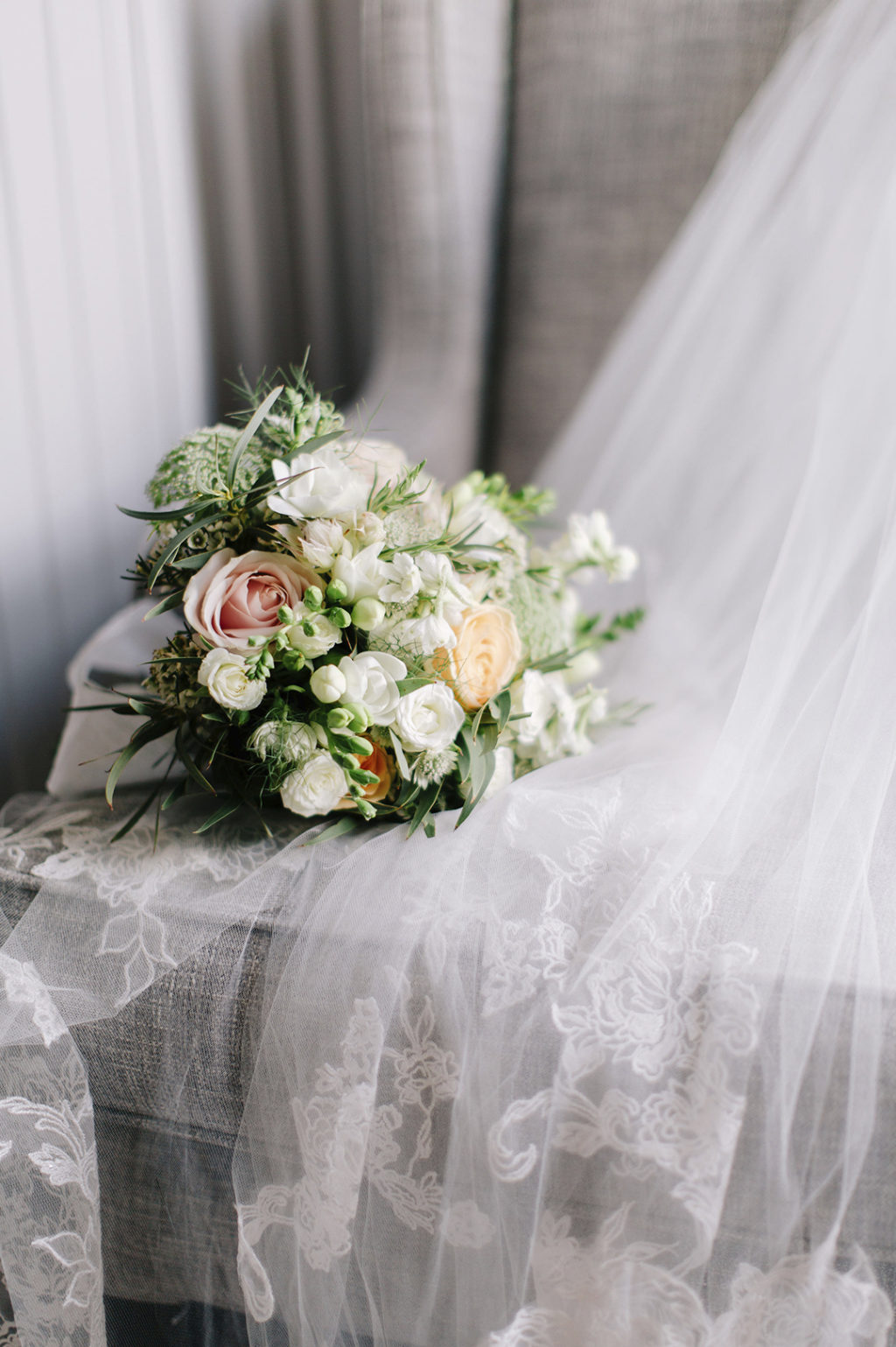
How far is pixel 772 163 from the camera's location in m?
0.91

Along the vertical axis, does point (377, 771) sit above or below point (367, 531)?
below

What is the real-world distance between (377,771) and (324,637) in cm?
12

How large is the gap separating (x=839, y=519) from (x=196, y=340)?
966 mm

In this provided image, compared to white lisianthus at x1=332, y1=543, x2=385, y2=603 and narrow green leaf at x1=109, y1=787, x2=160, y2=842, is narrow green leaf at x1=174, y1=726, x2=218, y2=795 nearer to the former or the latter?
narrow green leaf at x1=109, y1=787, x2=160, y2=842

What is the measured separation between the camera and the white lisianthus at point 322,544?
625 millimetres

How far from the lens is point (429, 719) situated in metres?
0.63

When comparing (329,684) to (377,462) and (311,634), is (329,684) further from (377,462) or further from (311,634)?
(377,462)

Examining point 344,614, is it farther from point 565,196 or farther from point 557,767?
point 565,196

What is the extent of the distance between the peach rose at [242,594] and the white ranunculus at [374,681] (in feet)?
0.20

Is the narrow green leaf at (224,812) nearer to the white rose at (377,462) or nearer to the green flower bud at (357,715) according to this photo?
the green flower bud at (357,715)

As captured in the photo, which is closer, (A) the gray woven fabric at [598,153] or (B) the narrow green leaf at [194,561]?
(B) the narrow green leaf at [194,561]

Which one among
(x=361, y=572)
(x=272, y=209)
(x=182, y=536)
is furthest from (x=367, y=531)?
(x=272, y=209)

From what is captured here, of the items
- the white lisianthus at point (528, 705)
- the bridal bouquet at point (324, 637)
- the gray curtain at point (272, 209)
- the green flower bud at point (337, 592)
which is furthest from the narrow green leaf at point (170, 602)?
the gray curtain at point (272, 209)

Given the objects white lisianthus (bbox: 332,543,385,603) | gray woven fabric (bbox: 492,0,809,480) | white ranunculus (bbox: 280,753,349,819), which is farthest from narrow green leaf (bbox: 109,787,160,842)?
gray woven fabric (bbox: 492,0,809,480)
